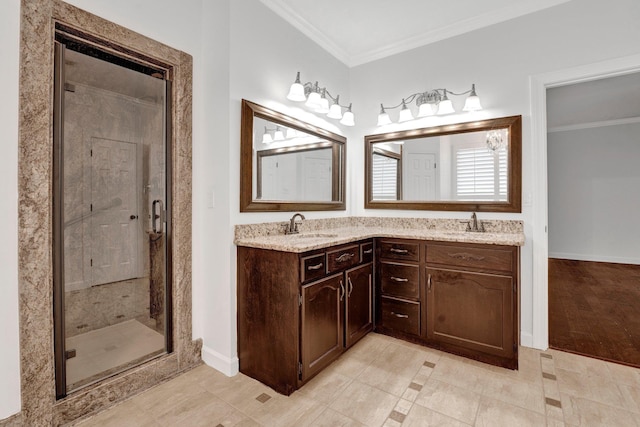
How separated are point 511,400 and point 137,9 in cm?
327

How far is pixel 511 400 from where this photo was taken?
6.01 ft

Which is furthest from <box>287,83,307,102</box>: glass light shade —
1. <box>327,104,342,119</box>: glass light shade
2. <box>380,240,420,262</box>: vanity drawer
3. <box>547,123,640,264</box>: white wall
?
<box>547,123,640,264</box>: white wall

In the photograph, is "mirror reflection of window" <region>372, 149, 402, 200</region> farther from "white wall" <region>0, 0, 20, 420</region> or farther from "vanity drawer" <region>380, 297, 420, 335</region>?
"white wall" <region>0, 0, 20, 420</region>

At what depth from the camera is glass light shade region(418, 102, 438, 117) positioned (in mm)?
2898

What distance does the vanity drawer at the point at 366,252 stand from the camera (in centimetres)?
252

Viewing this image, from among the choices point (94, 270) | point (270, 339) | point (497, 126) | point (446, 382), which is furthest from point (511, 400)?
point (94, 270)

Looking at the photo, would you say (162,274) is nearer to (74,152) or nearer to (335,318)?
(74,152)

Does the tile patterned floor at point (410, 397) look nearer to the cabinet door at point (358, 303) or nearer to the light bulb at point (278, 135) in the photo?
the cabinet door at point (358, 303)

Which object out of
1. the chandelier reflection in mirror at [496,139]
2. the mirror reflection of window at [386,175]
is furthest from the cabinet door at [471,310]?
the chandelier reflection in mirror at [496,139]

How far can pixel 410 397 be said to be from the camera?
6.14ft

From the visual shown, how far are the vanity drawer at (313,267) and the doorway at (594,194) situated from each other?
3.00 metres

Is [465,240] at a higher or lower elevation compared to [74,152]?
lower

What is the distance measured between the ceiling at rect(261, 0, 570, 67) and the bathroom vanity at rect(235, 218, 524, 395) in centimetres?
179

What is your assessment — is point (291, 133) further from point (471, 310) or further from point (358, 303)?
point (471, 310)
